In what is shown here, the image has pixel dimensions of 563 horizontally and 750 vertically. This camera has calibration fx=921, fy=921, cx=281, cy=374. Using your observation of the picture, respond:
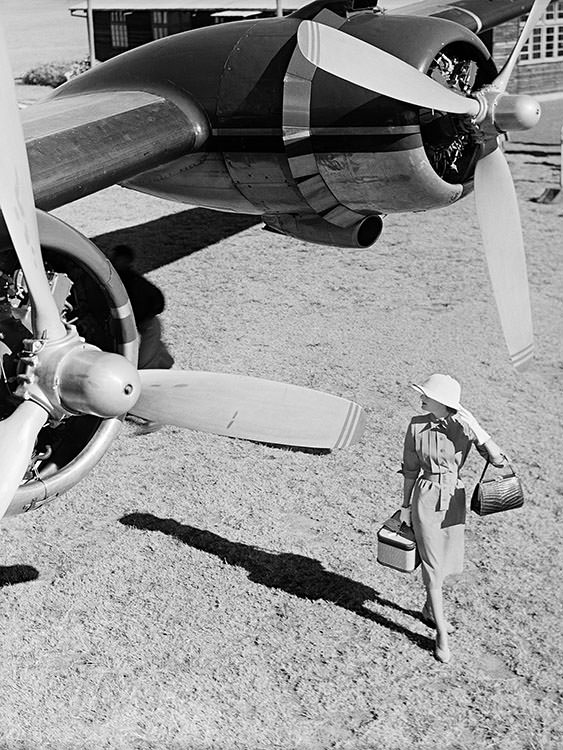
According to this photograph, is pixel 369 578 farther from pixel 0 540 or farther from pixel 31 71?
pixel 31 71

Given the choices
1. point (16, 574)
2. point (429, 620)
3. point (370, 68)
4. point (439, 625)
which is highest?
point (370, 68)

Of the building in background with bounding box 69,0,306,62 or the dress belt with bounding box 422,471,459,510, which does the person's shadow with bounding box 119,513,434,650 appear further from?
the building in background with bounding box 69,0,306,62

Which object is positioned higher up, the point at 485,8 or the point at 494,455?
the point at 485,8

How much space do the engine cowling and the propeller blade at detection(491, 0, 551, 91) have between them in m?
4.18

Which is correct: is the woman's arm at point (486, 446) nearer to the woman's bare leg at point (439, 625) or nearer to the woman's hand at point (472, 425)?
the woman's hand at point (472, 425)

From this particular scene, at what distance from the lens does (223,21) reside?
119 feet

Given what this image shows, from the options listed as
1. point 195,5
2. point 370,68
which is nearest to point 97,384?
point 370,68

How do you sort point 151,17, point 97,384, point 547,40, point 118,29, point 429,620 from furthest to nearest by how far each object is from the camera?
point 118,29
point 151,17
point 547,40
point 429,620
point 97,384

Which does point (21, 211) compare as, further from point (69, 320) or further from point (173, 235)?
point (173, 235)

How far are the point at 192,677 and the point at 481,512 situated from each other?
231cm

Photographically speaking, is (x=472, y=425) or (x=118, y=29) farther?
(x=118, y=29)

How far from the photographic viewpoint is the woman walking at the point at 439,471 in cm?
641

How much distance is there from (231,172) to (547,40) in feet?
78.0

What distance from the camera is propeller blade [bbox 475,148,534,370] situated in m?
8.86
